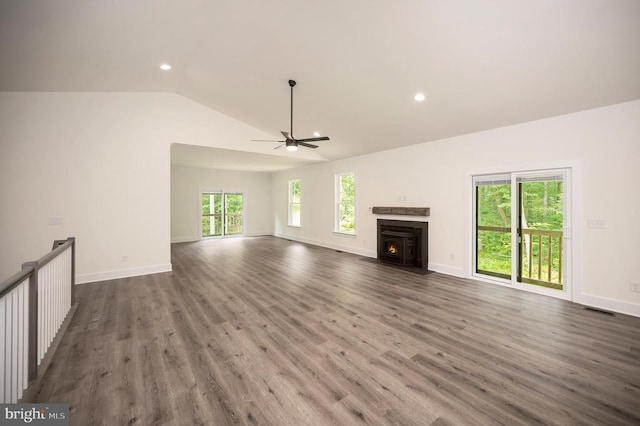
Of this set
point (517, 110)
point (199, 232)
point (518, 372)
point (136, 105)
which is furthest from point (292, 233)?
point (518, 372)

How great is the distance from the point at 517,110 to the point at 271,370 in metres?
4.69

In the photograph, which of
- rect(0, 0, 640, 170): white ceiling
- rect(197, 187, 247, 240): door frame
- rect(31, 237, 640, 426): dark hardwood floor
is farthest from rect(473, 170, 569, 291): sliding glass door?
rect(197, 187, 247, 240): door frame

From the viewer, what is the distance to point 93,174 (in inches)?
188

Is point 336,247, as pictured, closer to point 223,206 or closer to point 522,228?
point 522,228

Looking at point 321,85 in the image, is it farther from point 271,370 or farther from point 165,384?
point 165,384

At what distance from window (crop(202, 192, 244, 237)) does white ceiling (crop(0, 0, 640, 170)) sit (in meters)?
5.95

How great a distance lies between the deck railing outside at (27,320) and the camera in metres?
1.65

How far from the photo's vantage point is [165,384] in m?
2.06

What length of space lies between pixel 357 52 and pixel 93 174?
501cm

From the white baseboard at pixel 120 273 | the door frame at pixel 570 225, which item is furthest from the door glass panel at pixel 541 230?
the white baseboard at pixel 120 273

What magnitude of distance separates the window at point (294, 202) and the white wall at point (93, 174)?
4.66m

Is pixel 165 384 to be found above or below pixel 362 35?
below

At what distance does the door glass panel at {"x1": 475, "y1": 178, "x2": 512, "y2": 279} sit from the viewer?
15.0ft

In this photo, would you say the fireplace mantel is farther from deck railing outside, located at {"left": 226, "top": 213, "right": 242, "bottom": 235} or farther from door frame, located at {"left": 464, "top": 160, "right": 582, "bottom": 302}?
deck railing outside, located at {"left": 226, "top": 213, "right": 242, "bottom": 235}
